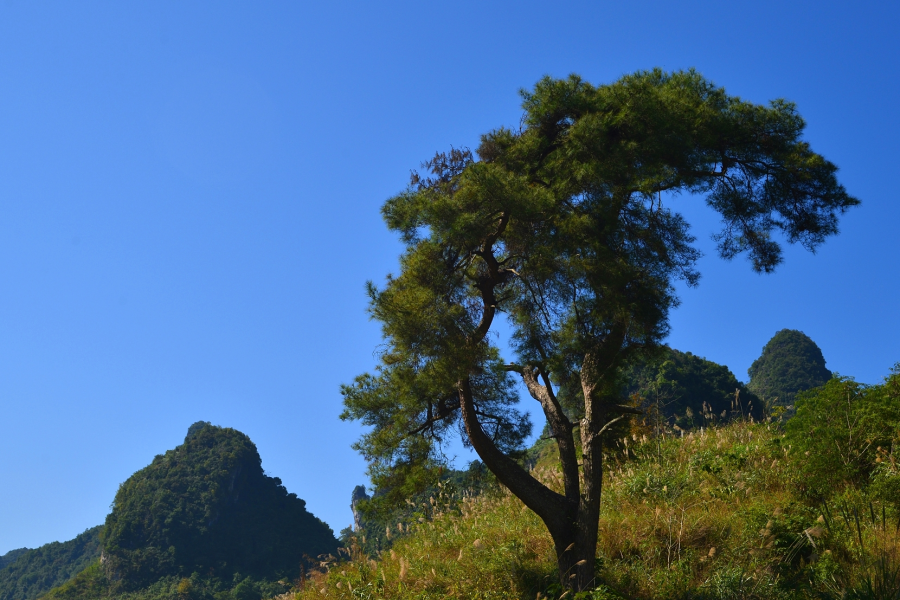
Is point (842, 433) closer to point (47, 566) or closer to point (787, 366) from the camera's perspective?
point (787, 366)

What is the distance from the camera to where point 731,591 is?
6504 millimetres

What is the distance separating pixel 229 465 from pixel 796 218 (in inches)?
3806

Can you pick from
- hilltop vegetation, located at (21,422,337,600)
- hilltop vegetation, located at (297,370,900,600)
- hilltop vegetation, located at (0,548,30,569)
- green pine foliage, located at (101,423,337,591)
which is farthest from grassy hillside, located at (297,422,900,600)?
hilltop vegetation, located at (0,548,30,569)

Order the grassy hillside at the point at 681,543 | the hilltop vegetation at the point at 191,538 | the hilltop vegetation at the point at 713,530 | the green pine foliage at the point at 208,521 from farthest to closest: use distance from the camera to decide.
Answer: the green pine foliage at the point at 208,521 < the hilltop vegetation at the point at 191,538 < the hilltop vegetation at the point at 713,530 < the grassy hillside at the point at 681,543

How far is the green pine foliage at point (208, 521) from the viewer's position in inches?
3248

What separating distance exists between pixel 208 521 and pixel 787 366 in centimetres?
7242

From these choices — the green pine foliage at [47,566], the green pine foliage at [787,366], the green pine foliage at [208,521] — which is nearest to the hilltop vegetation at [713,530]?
the green pine foliage at [787,366]

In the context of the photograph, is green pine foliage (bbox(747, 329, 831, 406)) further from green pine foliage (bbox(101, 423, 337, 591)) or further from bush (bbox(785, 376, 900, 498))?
green pine foliage (bbox(101, 423, 337, 591))

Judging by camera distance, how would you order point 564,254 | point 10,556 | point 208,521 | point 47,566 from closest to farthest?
point 564,254
point 208,521
point 47,566
point 10,556

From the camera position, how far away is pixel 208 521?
299 ft

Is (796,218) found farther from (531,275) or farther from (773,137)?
(531,275)

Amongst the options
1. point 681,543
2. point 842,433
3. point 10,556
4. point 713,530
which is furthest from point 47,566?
point 842,433

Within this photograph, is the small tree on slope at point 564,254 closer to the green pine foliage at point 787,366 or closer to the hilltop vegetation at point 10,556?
the green pine foliage at point 787,366

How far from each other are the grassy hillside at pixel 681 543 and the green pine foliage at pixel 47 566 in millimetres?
104906
